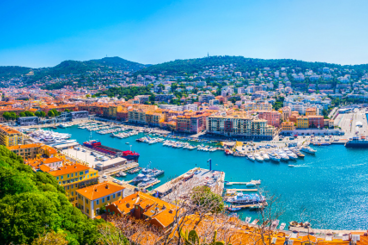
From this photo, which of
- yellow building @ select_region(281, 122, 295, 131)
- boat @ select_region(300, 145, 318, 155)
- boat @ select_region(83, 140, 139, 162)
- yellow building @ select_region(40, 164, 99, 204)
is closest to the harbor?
boat @ select_region(300, 145, 318, 155)

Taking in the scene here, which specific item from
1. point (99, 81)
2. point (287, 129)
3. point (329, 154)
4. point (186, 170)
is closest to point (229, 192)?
point (186, 170)

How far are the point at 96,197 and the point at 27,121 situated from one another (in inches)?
1020

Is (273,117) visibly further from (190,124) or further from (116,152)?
(116,152)

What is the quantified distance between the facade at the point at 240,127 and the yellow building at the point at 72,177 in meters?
14.4

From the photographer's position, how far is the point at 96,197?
8.84 m

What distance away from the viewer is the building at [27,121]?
29.8 meters

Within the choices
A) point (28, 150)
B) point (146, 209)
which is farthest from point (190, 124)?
point (146, 209)

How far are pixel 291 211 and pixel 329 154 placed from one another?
961 cm

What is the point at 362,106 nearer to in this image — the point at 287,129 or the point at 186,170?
the point at 287,129

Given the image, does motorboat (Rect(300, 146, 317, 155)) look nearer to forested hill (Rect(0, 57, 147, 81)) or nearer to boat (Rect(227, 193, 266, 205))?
boat (Rect(227, 193, 266, 205))

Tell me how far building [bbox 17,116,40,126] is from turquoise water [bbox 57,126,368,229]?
14590 millimetres

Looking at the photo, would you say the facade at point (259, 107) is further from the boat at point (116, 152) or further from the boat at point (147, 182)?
the boat at point (147, 182)

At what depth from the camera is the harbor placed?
1051 cm

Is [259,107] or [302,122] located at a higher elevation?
[259,107]
